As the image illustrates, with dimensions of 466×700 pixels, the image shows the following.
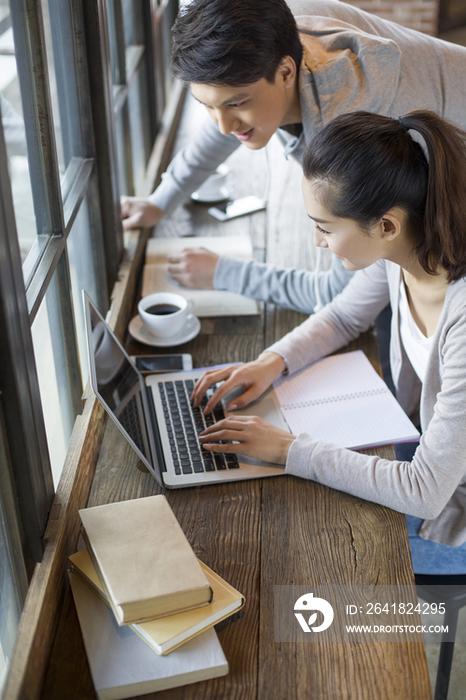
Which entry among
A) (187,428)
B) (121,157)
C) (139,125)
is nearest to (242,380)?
(187,428)

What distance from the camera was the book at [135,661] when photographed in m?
0.74

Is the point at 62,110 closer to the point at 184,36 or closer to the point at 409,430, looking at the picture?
the point at 184,36

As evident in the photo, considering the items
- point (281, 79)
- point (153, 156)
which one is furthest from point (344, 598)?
point (153, 156)

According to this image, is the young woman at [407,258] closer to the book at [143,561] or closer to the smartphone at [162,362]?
the smartphone at [162,362]

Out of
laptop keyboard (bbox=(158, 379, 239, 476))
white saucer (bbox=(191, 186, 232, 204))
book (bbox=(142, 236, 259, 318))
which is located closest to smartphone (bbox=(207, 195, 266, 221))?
white saucer (bbox=(191, 186, 232, 204))

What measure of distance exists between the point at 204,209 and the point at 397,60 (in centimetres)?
82

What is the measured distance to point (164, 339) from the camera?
137 cm

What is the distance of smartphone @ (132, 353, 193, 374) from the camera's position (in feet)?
4.23

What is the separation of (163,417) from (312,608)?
1.47 ft

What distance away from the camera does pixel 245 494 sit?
3.37 ft

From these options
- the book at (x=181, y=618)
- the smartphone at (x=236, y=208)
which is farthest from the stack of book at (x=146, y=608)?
the smartphone at (x=236, y=208)

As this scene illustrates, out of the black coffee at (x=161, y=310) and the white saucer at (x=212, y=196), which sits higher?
the black coffee at (x=161, y=310)

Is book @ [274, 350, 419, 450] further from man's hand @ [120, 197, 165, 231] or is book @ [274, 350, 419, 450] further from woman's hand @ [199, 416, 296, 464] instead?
man's hand @ [120, 197, 165, 231]

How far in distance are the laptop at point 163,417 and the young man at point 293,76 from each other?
409 millimetres
